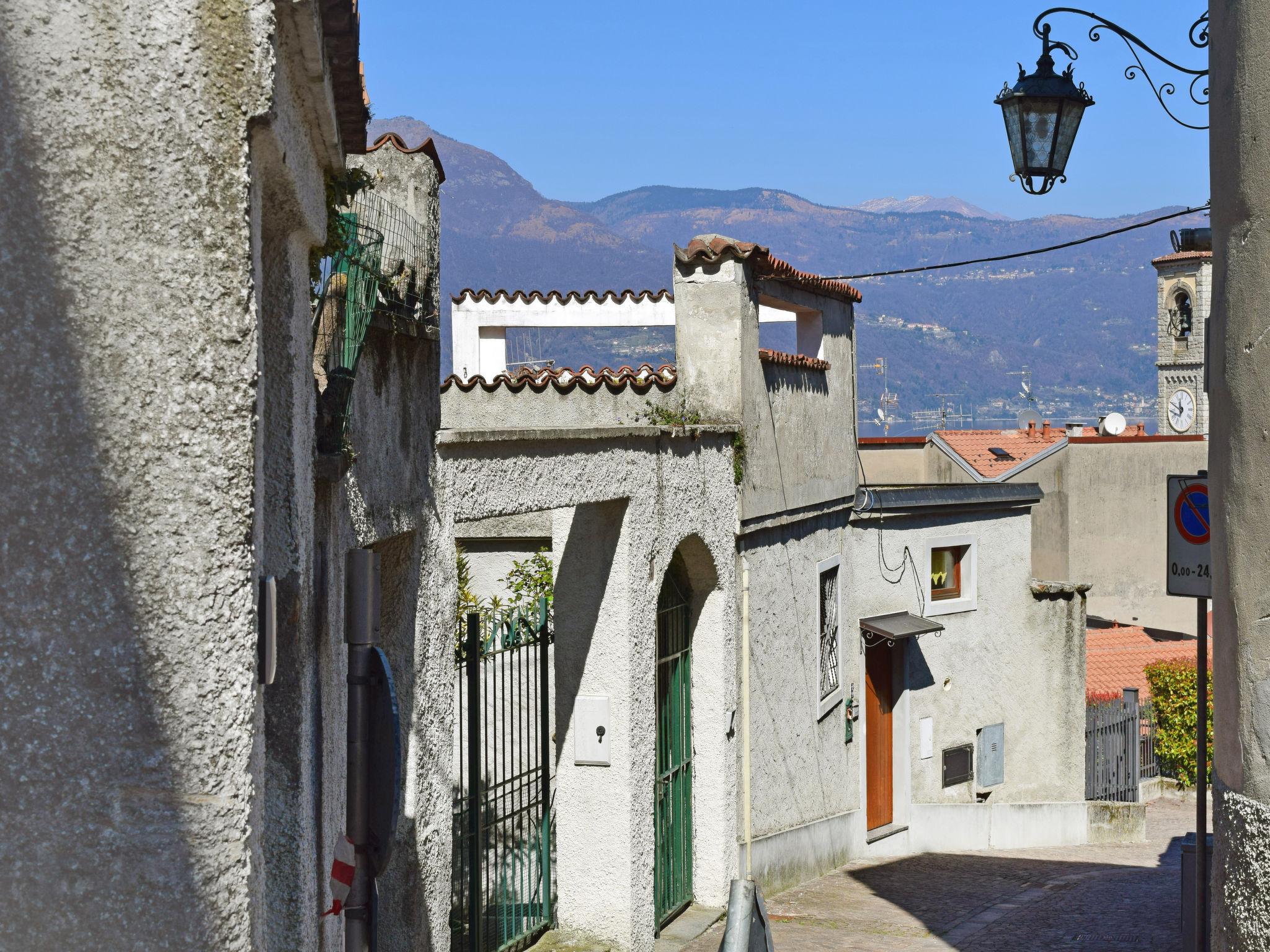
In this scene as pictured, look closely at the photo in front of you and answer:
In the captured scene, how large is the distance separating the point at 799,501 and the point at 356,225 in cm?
857

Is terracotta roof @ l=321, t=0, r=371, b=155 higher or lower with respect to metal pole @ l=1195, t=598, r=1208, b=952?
higher

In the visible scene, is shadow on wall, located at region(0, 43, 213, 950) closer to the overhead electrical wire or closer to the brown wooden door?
the overhead electrical wire

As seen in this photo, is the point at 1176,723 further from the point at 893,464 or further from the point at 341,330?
the point at 341,330

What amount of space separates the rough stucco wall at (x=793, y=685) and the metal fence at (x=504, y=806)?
2620 millimetres

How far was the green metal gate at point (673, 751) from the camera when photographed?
10922mm

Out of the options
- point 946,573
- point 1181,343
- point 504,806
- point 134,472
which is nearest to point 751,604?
point 504,806

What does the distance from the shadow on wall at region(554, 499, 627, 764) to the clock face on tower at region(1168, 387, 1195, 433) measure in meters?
65.5

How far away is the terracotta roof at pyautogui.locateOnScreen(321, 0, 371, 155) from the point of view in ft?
11.6

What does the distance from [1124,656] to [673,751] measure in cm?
2131

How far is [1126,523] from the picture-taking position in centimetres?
3547

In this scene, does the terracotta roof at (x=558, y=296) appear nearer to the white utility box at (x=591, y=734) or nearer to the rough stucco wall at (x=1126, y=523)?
the white utility box at (x=591, y=734)

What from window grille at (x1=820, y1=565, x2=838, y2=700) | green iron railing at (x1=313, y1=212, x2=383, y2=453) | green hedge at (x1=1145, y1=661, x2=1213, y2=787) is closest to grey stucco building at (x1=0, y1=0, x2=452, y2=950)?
green iron railing at (x1=313, y1=212, x2=383, y2=453)

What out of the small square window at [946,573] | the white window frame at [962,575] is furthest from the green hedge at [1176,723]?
the small square window at [946,573]

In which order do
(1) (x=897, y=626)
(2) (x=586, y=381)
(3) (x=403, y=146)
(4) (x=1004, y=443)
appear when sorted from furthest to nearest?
(4) (x=1004, y=443) → (1) (x=897, y=626) → (2) (x=586, y=381) → (3) (x=403, y=146)
